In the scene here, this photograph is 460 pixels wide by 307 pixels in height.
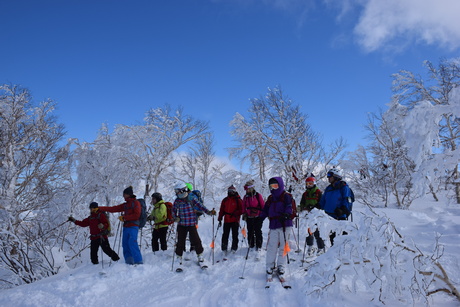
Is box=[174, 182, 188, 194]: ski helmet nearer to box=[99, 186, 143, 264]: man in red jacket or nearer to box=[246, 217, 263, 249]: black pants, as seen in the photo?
box=[99, 186, 143, 264]: man in red jacket

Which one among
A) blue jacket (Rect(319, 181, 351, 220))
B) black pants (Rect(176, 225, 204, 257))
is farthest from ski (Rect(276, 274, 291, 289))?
black pants (Rect(176, 225, 204, 257))

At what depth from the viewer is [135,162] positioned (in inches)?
640

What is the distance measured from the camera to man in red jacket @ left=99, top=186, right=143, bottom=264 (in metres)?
5.70

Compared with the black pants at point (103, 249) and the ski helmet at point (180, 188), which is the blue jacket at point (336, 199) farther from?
the black pants at point (103, 249)

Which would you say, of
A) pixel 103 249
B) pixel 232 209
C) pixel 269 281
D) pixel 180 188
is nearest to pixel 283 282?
pixel 269 281

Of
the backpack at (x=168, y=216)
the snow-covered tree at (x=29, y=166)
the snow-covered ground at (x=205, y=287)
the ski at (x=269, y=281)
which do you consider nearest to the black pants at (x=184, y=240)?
the snow-covered ground at (x=205, y=287)

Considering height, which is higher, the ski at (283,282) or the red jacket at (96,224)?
the red jacket at (96,224)

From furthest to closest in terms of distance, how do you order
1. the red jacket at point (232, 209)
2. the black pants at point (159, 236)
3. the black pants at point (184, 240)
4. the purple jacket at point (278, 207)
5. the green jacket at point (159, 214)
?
the black pants at point (159, 236)
the green jacket at point (159, 214)
the red jacket at point (232, 209)
the black pants at point (184, 240)
the purple jacket at point (278, 207)

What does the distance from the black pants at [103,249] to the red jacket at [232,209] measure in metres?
2.69

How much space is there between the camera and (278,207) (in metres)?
4.89

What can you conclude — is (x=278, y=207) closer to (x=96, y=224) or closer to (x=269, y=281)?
(x=269, y=281)

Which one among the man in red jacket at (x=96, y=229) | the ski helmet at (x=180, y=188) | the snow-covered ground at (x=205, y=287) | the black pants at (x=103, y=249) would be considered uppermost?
the ski helmet at (x=180, y=188)

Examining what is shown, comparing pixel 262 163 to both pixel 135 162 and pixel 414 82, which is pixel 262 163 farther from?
pixel 414 82

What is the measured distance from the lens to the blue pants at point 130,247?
224 inches
